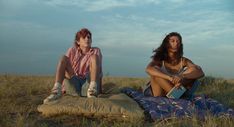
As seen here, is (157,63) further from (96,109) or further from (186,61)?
(96,109)

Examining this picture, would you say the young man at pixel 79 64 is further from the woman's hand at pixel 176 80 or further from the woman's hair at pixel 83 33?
the woman's hand at pixel 176 80

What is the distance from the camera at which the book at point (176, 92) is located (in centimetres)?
668

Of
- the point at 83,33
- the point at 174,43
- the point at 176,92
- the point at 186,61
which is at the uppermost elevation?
the point at 83,33

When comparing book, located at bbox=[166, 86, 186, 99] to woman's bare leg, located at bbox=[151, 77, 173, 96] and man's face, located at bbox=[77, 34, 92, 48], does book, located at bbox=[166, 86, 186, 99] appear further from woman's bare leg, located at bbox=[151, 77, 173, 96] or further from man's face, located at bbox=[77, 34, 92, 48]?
man's face, located at bbox=[77, 34, 92, 48]

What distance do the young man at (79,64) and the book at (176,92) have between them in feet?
3.87

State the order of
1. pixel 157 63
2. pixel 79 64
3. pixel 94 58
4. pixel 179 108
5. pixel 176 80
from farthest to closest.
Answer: pixel 79 64
pixel 157 63
pixel 94 58
pixel 176 80
pixel 179 108

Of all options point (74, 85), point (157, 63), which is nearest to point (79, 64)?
point (74, 85)

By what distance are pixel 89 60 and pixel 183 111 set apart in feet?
6.25

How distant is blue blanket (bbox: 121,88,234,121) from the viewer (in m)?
6.00

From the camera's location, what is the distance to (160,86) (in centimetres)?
694

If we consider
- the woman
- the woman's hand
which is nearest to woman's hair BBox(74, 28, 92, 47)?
the woman

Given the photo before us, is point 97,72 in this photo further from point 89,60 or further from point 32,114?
point 32,114

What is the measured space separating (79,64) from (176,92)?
5.70ft


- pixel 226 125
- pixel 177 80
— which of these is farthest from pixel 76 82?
pixel 226 125
